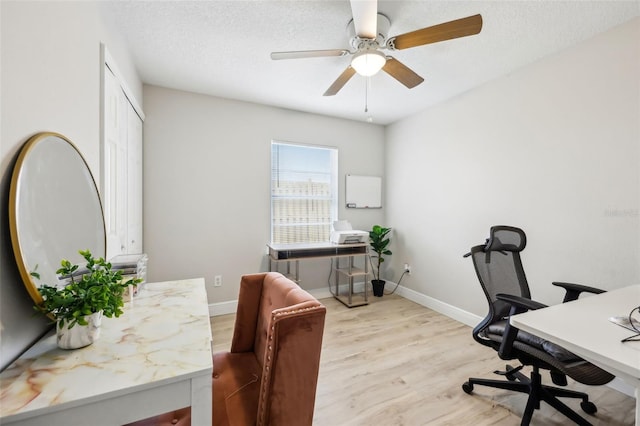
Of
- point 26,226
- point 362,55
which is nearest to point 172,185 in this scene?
point 26,226

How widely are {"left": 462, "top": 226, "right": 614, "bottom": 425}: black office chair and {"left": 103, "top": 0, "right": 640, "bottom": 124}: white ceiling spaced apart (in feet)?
4.73

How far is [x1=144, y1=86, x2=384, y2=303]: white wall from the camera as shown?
282cm

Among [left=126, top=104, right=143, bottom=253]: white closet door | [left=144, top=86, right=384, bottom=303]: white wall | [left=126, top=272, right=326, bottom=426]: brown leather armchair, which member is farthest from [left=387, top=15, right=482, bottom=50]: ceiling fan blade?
[left=126, top=104, right=143, bottom=253]: white closet door

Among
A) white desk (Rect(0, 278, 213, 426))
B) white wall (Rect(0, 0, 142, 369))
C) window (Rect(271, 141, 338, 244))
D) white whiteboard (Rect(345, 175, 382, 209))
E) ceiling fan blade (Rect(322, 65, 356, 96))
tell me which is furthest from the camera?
white whiteboard (Rect(345, 175, 382, 209))

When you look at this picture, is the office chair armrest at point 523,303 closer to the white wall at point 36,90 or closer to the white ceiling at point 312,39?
the white ceiling at point 312,39

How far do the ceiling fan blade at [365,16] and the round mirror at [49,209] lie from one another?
1521 millimetres

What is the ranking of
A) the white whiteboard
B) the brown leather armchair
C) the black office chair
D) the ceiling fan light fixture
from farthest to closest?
the white whiteboard, the ceiling fan light fixture, the black office chair, the brown leather armchair

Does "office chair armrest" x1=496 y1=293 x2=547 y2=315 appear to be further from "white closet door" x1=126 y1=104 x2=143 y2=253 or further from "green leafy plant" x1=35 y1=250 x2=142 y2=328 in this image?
"white closet door" x1=126 y1=104 x2=143 y2=253

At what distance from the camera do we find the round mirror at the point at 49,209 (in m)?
0.84

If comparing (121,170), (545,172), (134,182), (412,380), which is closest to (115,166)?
(121,170)

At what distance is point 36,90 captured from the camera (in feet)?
3.15

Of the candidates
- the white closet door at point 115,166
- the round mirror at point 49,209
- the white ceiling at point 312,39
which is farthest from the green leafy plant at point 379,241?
the round mirror at point 49,209

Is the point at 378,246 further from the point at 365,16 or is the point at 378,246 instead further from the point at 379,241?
the point at 365,16

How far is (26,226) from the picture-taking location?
0.87m
